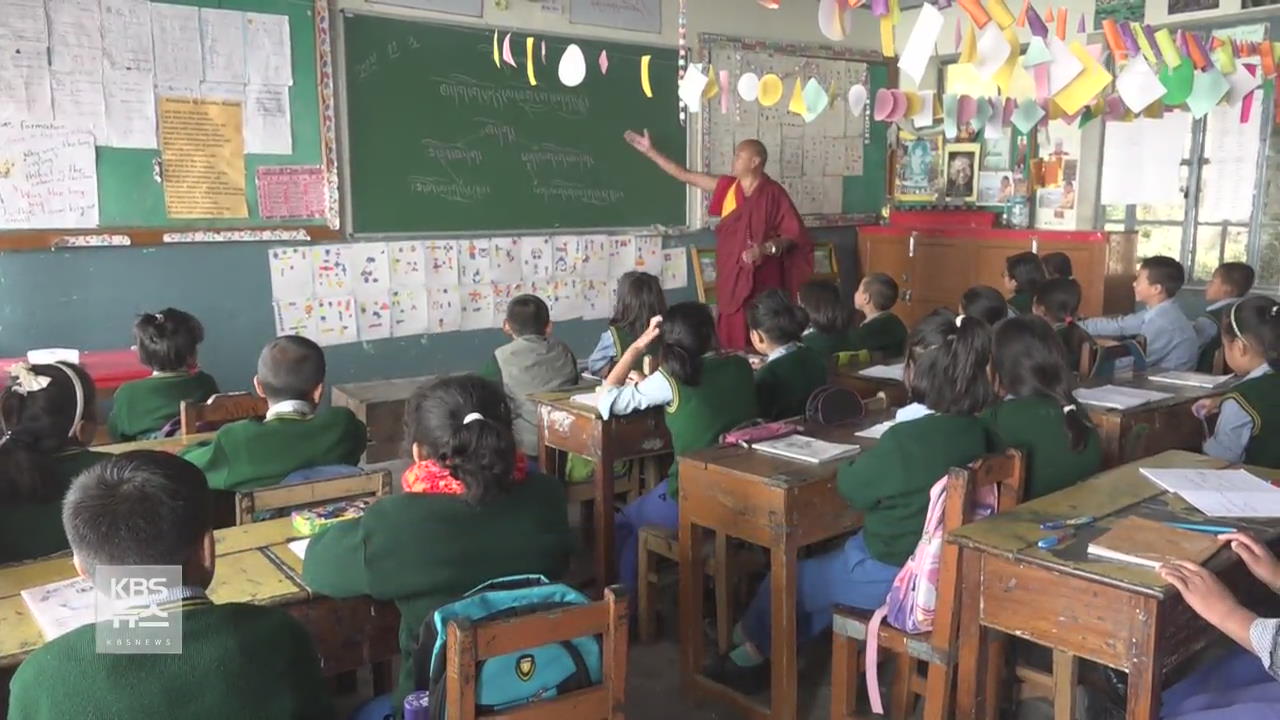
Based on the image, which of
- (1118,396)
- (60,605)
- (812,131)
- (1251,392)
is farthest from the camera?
(812,131)

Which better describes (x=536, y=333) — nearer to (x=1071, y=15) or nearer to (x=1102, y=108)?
(x=1102, y=108)

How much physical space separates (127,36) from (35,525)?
2.83 m

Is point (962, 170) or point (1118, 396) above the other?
point (962, 170)

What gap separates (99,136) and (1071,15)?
17.9 ft

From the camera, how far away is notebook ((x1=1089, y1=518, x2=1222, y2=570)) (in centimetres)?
173

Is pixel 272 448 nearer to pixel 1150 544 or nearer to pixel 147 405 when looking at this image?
pixel 147 405

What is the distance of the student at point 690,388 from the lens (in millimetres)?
2838

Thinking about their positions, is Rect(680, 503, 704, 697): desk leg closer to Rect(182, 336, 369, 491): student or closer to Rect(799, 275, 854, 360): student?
Rect(182, 336, 369, 491): student

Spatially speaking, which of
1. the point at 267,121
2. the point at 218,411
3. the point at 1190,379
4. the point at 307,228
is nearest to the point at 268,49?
the point at 267,121

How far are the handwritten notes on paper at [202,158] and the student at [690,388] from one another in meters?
2.31

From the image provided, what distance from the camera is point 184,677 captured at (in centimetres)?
115

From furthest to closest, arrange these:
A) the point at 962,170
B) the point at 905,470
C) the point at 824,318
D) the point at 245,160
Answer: the point at 962,170 → the point at 245,160 → the point at 824,318 → the point at 905,470

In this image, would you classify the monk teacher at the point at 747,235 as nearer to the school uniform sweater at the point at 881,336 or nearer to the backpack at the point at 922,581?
the school uniform sweater at the point at 881,336

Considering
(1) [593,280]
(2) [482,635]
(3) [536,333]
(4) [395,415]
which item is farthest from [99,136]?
(2) [482,635]
